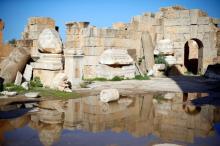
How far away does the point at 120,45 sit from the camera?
1498 cm

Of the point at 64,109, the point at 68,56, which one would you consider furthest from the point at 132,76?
the point at 64,109

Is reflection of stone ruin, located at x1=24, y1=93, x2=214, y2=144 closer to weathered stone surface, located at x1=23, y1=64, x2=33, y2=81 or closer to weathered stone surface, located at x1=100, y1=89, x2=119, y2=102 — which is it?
weathered stone surface, located at x1=100, y1=89, x2=119, y2=102

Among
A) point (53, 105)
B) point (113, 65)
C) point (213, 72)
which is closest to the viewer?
point (53, 105)

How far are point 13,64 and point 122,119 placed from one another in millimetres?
5535

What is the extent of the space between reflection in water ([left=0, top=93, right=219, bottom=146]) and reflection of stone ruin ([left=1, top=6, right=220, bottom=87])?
273cm

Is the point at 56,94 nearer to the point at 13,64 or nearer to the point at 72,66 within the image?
the point at 72,66

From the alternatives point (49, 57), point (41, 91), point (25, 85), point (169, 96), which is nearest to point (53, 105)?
point (41, 91)

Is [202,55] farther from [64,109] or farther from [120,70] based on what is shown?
[64,109]

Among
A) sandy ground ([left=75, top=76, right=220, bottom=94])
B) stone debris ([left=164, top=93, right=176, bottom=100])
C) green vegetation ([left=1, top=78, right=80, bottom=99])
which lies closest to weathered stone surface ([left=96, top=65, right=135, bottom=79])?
sandy ground ([left=75, top=76, right=220, bottom=94])

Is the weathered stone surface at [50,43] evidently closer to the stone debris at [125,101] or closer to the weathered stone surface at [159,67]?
the stone debris at [125,101]

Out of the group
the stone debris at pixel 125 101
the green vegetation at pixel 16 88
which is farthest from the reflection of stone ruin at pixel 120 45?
the stone debris at pixel 125 101

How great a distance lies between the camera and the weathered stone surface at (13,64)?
9.31 metres

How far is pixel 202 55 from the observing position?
693 inches

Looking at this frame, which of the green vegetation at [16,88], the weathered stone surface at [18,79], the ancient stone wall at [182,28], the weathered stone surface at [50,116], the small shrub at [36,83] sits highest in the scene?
the ancient stone wall at [182,28]
